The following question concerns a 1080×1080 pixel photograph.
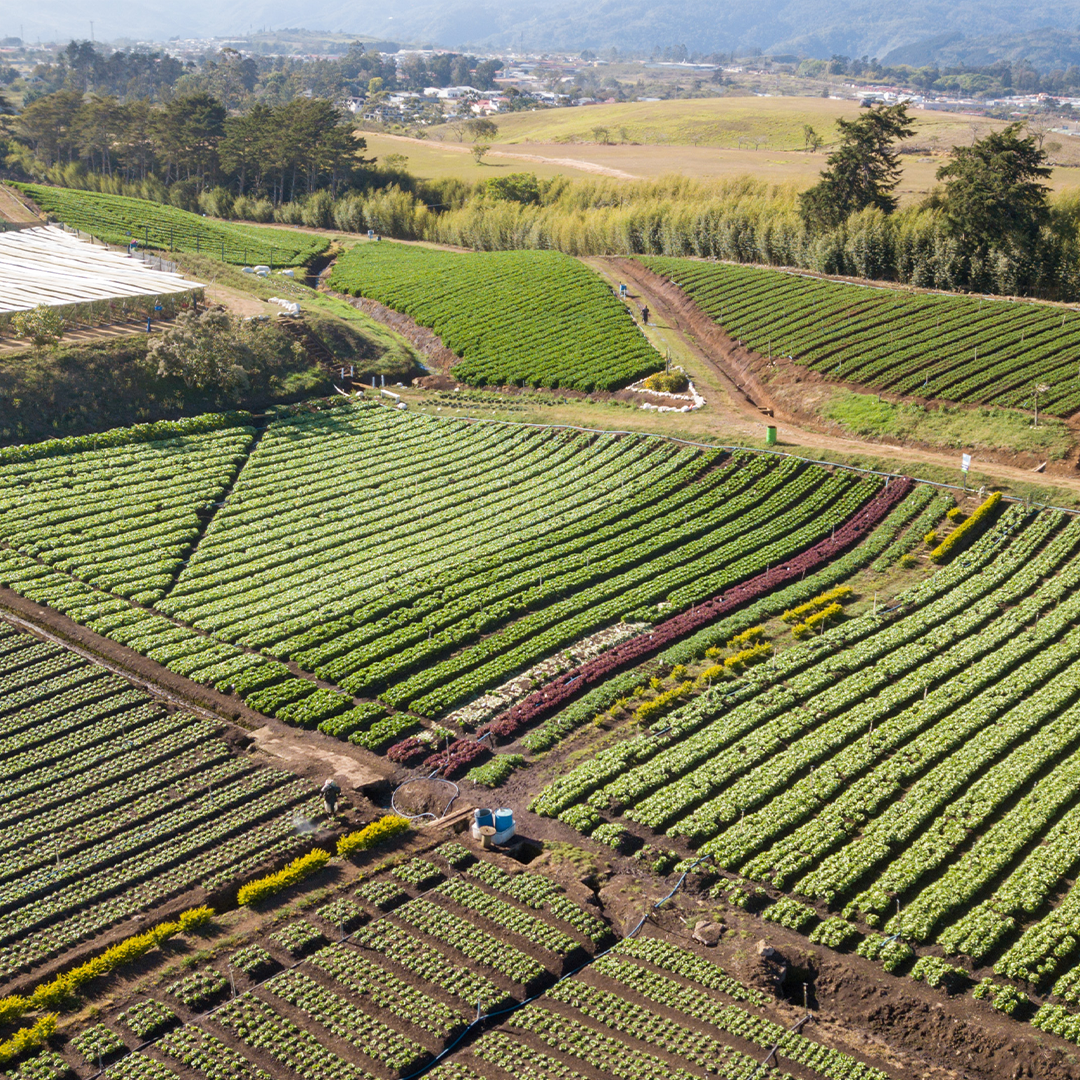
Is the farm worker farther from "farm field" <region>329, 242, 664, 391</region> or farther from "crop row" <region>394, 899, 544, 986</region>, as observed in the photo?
"farm field" <region>329, 242, 664, 391</region>

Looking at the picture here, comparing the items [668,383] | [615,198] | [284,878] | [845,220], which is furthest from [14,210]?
[284,878]

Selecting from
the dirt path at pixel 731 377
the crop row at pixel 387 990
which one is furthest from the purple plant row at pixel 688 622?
the crop row at pixel 387 990

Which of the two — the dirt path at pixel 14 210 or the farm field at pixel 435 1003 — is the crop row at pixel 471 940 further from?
the dirt path at pixel 14 210

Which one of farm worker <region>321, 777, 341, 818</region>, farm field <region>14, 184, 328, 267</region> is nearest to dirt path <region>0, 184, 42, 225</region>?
farm field <region>14, 184, 328, 267</region>

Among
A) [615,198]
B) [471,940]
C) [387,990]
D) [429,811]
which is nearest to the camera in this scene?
[387,990]

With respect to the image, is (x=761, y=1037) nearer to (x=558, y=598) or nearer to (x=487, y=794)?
(x=487, y=794)

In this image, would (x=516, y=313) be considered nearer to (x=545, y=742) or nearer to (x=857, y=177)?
(x=857, y=177)
